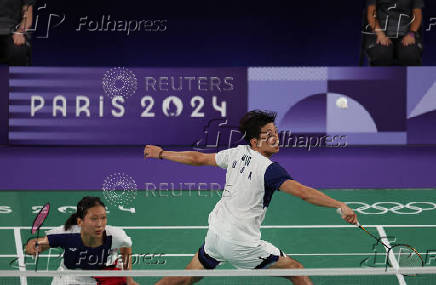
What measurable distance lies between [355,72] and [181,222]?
117 inches

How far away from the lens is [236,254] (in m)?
4.88

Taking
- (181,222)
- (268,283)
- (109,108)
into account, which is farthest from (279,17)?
(268,283)

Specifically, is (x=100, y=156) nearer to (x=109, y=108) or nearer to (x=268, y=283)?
(x=109, y=108)

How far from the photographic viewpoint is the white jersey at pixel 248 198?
191 inches

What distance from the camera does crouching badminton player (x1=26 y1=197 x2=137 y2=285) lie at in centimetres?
480

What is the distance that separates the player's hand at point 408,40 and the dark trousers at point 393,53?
0.03m

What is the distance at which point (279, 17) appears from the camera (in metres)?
12.6

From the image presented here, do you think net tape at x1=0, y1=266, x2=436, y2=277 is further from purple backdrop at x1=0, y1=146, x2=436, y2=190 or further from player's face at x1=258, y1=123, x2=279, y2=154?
purple backdrop at x1=0, y1=146, x2=436, y2=190

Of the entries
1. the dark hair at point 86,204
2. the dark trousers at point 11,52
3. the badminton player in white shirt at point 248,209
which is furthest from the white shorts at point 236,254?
the dark trousers at point 11,52

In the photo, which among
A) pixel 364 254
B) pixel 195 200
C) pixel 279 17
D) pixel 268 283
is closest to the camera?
pixel 268 283

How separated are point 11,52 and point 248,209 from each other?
18.7 feet

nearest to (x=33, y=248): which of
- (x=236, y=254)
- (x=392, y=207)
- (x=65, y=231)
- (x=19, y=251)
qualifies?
(x=65, y=231)

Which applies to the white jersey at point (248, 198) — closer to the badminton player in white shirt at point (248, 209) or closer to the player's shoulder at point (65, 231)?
the badminton player in white shirt at point (248, 209)

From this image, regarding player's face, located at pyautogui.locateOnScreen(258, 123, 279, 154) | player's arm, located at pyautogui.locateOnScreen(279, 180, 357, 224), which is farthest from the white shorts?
player's face, located at pyautogui.locateOnScreen(258, 123, 279, 154)
